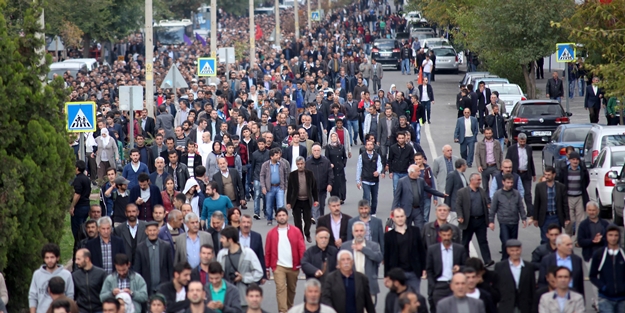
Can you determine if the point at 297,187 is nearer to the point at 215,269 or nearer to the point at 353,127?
the point at 215,269

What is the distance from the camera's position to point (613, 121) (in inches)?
1222

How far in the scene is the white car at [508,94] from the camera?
34688mm

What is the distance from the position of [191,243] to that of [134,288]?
1442 mm

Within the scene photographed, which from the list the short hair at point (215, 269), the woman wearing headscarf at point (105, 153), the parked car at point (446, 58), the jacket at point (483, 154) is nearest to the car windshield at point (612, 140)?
the jacket at point (483, 154)

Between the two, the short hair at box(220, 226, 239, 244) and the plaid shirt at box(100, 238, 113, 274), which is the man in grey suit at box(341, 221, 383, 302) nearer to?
the short hair at box(220, 226, 239, 244)

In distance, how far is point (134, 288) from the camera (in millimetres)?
11461

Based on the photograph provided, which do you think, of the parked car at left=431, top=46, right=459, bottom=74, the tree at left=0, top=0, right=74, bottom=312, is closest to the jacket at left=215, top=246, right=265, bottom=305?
the tree at left=0, top=0, right=74, bottom=312

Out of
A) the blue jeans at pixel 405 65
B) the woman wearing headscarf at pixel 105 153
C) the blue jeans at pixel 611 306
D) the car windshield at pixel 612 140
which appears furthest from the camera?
the blue jeans at pixel 405 65

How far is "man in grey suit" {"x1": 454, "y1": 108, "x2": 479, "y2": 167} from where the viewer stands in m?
25.1

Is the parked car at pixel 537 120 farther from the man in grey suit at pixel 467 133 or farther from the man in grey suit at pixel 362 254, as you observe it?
the man in grey suit at pixel 362 254

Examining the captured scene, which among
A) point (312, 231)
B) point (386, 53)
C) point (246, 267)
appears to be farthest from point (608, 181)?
point (386, 53)

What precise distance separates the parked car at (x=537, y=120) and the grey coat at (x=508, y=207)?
44.4 feet

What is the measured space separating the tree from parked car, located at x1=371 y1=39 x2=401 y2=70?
45.3 meters

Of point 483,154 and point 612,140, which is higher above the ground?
point 612,140
